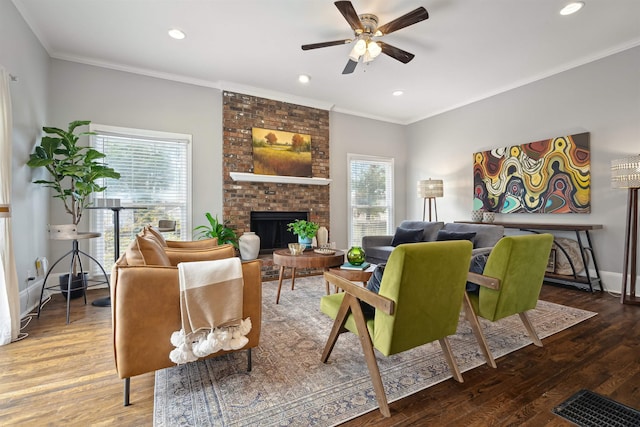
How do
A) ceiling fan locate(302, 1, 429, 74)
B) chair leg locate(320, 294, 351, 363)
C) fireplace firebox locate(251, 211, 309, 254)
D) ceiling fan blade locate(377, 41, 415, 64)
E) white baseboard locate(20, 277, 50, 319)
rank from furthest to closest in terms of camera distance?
fireplace firebox locate(251, 211, 309, 254) → ceiling fan blade locate(377, 41, 415, 64) → white baseboard locate(20, 277, 50, 319) → ceiling fan locate(302, 1, 429, 74) → chair leg locate(320, 294, 351, 363)

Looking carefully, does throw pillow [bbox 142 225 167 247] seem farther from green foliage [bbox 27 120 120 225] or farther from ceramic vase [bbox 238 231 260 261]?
ceramic vase [bbox 238 231 260 261]

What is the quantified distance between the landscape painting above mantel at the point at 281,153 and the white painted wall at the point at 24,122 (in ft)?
8.25

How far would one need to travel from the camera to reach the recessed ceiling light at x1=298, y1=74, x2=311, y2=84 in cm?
415

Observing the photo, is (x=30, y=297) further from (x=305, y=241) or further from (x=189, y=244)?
(x=305, y=241)

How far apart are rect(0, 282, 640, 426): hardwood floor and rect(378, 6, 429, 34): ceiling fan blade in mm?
2700

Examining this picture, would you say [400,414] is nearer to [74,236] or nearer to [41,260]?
[74,236]

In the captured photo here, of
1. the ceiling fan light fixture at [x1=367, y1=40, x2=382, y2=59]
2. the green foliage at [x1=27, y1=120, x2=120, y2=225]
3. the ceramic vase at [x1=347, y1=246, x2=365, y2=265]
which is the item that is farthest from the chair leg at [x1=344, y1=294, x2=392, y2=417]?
the green foliage at [x1=27, y1=120, x2=120, y2=225]

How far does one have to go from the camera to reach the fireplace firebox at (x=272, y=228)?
15.7ft

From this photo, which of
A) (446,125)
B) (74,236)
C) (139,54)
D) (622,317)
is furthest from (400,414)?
(446,125)

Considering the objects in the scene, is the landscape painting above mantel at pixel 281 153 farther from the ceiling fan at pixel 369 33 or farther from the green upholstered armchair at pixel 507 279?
the green upholstered armchair at pixel 507 279

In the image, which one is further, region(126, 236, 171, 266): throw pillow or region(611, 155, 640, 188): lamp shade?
region(611, 155, 640, 188): lamp shade

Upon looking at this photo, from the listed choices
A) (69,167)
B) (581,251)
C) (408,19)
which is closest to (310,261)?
(408,19)

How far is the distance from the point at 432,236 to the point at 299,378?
3.14m

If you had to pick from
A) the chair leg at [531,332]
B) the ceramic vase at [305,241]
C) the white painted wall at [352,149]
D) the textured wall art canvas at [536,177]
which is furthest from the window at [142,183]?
the textured wall art canvas at [536,177]
